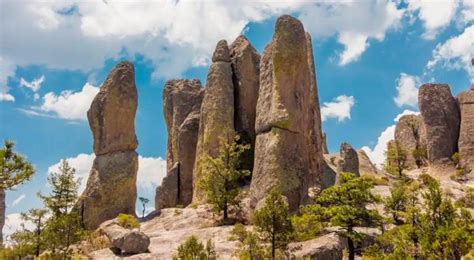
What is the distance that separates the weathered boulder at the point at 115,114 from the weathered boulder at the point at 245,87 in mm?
10405

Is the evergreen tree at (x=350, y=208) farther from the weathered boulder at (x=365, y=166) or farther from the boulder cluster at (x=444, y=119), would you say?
the boulder cluster at (x=444, y=119)

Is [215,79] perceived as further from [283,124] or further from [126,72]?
[283,124]

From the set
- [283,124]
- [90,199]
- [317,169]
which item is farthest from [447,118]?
[90,199]

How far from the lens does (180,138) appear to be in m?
54.5

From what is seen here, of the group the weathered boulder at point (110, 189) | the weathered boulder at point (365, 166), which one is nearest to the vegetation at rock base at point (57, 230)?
the weathered boulder at point (110, 189)

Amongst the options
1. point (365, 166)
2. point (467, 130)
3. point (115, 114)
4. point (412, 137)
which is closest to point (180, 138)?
point (115, 114)

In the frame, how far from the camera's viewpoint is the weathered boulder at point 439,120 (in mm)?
61037

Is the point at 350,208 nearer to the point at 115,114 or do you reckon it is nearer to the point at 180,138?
the point at 115,114

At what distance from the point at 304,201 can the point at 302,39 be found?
12888 mm

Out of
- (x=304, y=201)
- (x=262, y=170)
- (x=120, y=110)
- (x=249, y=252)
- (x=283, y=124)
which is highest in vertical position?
(x=120, y=110)

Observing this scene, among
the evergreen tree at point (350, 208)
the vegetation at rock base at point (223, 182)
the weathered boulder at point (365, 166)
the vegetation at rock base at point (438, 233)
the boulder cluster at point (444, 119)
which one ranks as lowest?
the vegetation at rock base at point (438, 233)

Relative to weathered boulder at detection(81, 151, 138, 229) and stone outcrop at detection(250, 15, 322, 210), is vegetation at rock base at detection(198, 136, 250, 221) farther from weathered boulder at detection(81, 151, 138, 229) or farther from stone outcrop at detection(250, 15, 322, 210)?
weathered boulder at detection(81, 151, 138, 229)

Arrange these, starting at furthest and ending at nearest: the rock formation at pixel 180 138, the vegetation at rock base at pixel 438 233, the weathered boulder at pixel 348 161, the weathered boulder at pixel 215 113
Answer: the rock formation at pixel 180 138 → the weathered boulder at pixel 215 113 → the weathered boulder at pixel 348 161 → the vegetation at rock base at pixel 438 233

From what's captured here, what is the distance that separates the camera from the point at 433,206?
2094cm
